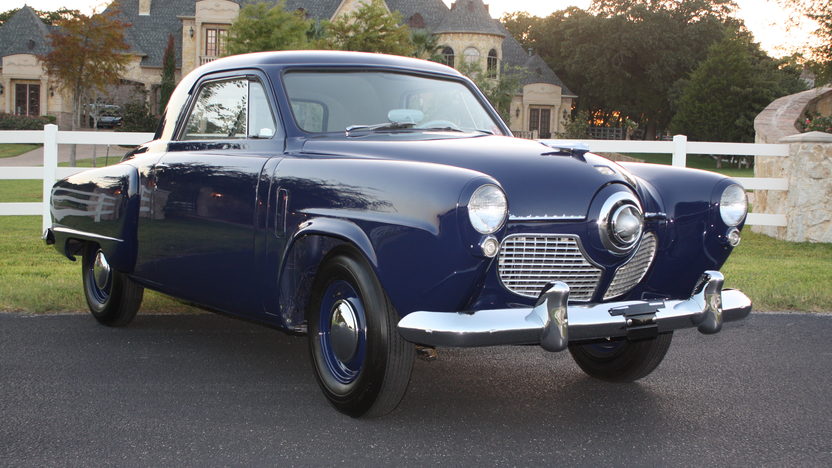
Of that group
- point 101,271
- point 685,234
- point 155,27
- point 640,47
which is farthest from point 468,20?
point 685,234

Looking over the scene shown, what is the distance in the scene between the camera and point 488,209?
157 inches

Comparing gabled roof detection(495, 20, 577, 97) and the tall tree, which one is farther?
gabled roof detection(495, 20, 577, 97)

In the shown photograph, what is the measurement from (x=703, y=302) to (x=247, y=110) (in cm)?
272

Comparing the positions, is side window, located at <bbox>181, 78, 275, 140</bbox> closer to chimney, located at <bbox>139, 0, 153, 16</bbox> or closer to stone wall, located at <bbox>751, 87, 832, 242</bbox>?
stone wall, located at <bbox>751, 87, 832, 242</bbox>

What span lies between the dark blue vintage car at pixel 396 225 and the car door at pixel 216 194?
13mm

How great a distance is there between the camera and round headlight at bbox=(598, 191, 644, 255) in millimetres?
4234

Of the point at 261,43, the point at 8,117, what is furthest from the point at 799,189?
the point at 8,117

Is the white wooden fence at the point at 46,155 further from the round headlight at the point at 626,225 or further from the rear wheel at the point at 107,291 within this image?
the round headlight at the point at 626,225

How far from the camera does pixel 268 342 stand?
6.27 meters

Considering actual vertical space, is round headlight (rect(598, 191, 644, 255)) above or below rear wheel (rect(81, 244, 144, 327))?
above

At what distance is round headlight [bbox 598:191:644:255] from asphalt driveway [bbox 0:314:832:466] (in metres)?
0.84

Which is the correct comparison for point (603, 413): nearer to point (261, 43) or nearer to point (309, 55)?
point (309, 55)

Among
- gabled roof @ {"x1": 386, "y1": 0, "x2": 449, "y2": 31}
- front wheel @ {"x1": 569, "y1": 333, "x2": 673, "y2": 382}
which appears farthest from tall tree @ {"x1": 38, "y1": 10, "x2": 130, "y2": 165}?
front wheel @ {"x1": 569, "y1": 333, "x2": 673, "y2": 382}

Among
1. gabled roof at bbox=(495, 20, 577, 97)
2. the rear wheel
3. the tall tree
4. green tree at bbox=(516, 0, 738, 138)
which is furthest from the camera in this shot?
green tree at bbox=(516, 0, 738, 138)
